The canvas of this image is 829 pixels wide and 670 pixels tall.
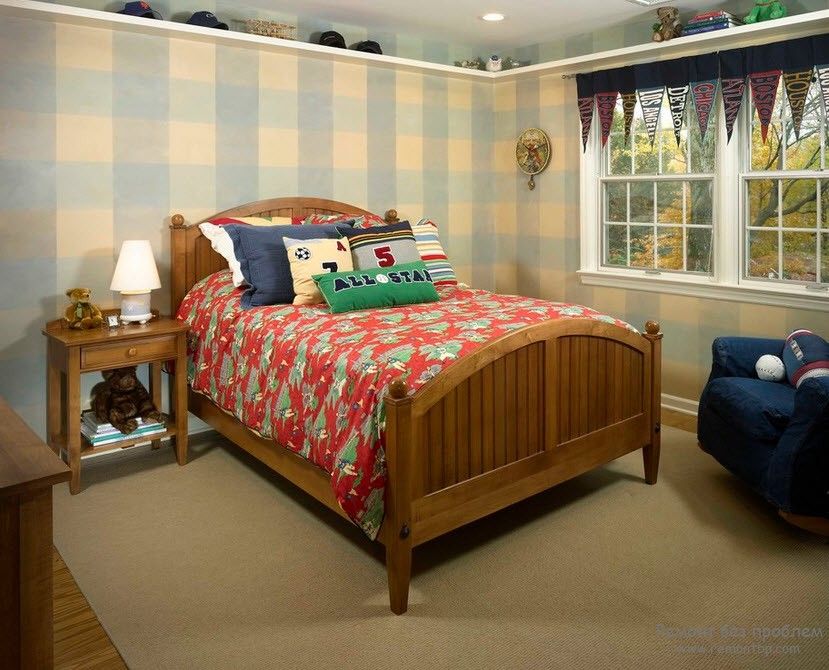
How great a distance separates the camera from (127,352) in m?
3.29

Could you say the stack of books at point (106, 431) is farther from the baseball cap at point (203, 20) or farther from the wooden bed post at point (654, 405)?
the wooden bed post at point (654, 405)

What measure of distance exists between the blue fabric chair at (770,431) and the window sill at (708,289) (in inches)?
20.1

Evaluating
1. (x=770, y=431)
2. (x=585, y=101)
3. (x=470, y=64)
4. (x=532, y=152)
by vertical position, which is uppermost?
(x=470, y=64)

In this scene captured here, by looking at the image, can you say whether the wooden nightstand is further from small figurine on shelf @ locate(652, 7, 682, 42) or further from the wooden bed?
small figurine on shelf @ locate(652, 7, 682, 42)

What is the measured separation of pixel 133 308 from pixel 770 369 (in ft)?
9.71

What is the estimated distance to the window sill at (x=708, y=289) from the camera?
378 centimetres

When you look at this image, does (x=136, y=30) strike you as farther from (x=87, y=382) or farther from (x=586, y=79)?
(x=586, y=79)

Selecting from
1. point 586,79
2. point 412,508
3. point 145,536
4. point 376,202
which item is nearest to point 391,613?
point 412,508

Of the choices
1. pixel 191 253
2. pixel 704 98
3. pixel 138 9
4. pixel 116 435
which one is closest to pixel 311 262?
pixel 191 253

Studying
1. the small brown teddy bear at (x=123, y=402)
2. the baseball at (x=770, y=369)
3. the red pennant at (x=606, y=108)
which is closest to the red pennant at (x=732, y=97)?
the red pennant at (x=606, y=108)

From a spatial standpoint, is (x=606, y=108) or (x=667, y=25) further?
(x=606, y=108)

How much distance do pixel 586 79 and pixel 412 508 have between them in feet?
10.9

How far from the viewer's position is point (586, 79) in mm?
4578

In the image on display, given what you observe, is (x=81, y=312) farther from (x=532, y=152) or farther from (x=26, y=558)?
(x=532, y=152)
